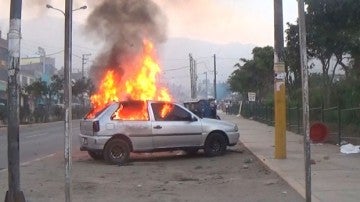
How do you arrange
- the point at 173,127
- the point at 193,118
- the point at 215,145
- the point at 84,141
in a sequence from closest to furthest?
the point at 84,141
the point at 173,127
the point at 193,118
the point at 215,145

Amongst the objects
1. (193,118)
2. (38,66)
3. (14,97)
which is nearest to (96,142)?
(193,118)

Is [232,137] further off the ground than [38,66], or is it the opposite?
[38,66]

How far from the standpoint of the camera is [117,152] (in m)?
14.0

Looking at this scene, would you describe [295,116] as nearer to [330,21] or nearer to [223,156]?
[330,21]

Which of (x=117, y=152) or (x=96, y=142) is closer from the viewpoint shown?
(x=96, y=142)

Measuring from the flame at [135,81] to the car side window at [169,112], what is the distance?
159 centimetres

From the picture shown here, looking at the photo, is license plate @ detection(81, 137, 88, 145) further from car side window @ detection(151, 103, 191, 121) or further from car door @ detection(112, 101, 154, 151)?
car side window @ detection(151, 103, 191, 121)

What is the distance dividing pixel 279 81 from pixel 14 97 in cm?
781

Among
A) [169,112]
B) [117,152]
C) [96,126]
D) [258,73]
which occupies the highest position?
[258,73]

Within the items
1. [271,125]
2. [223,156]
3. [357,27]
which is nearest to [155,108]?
[223,156]

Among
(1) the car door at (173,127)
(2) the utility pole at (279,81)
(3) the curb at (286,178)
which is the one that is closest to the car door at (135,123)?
(1) the car door at (173,127)

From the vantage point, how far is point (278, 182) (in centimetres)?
1035

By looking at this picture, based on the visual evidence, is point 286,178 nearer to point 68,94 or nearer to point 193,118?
point 193,118

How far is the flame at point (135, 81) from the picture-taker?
16219 millimetres
